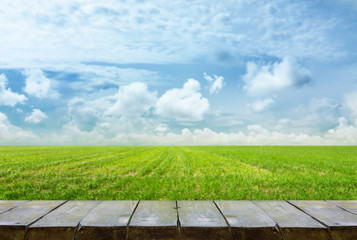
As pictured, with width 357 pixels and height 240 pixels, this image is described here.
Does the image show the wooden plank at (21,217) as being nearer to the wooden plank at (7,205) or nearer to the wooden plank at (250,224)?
the wooden plank at (7,205)

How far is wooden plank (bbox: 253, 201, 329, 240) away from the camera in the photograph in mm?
2955

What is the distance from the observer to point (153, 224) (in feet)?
9.68

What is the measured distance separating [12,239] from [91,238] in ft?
3.21

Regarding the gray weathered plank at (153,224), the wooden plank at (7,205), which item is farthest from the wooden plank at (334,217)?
the wooden plank at (7,205)

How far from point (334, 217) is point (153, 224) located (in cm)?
243

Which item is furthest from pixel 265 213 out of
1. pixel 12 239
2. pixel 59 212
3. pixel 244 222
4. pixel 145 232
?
pixel 12 239

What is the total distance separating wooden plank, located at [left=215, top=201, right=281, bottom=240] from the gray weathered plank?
696 millimetres

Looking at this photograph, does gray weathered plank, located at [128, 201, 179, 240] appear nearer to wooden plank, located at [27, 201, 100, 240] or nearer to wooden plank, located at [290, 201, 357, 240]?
wooden plank, located at [27, 201, 100, 240]

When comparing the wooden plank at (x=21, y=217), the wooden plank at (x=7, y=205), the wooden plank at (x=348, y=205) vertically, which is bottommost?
the wooden plank at (x=348, y=205)

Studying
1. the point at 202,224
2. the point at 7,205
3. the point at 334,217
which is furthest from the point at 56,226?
the point at 334,217

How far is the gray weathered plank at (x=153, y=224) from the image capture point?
2.90 m

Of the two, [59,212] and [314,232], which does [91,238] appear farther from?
[314,232]

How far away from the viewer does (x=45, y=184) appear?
9.09 m

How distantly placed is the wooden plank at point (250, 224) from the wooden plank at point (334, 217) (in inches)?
27.8
